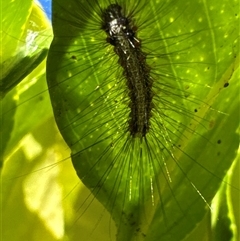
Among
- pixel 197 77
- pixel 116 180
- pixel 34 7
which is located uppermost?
pixel 34 7

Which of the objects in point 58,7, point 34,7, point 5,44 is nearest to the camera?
point 58,7

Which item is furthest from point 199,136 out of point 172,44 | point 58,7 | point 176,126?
point 58,7

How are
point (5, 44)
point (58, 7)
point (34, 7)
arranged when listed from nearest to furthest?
point (58, 7) < point (5, 44) < point (34, 7)

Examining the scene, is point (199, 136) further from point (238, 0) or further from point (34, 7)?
point (34, 7)

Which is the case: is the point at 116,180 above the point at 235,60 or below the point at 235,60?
below

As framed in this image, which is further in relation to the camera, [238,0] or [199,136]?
[199,136]

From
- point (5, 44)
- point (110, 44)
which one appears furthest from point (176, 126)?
point (5, 44)

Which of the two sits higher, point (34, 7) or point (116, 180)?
point (34, 7)

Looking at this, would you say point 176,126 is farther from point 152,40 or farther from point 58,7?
point 58,7

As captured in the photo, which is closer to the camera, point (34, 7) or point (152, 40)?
point (152, 40)
